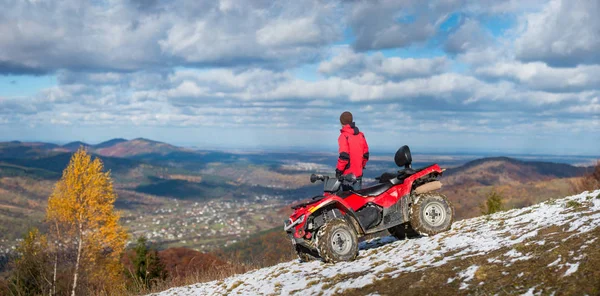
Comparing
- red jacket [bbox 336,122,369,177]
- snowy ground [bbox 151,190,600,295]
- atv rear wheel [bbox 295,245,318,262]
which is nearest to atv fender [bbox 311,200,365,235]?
snowy ground [bbox 151,190,600,295]

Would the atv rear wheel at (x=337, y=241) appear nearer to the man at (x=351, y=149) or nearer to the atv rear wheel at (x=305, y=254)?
the atv rear wheel at (x=305, y=254)

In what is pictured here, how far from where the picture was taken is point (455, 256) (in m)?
7.33

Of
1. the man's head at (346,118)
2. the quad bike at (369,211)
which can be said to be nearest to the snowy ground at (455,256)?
the quad bike at (369,211)

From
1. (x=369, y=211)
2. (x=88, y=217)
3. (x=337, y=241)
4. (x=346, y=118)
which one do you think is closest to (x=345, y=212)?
(x=369, y=211)

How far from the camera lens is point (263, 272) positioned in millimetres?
10570

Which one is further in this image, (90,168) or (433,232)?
(90,168)

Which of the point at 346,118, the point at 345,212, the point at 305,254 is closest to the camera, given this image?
the point at 345,212

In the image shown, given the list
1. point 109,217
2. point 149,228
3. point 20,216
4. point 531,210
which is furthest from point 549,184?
point 20,216

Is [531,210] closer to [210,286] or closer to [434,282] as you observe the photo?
[434,282]

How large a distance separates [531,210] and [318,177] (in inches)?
181

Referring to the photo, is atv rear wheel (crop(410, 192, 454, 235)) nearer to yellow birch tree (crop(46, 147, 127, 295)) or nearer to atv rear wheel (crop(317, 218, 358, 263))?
atv rear wheel (crop(317, 218, 358, 263))

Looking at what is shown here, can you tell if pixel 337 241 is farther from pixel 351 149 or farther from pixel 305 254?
pixel 351 149

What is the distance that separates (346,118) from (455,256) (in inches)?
160

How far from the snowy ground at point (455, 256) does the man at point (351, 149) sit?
6.00 feet
